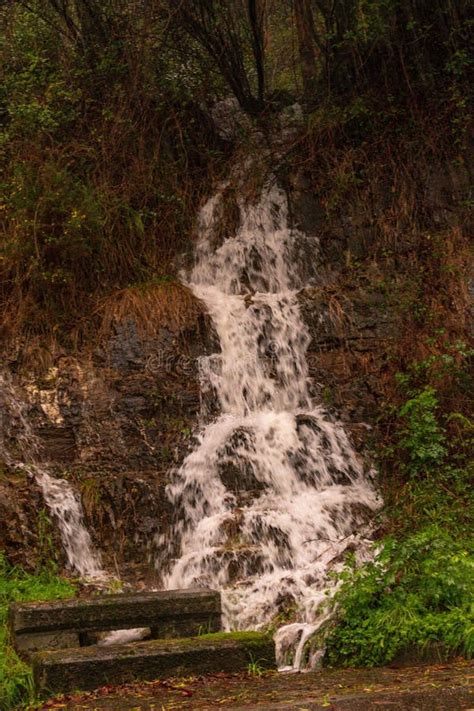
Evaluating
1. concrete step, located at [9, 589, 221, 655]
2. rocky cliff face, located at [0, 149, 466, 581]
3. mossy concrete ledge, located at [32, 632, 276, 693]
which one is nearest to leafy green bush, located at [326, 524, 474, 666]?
mossy concrete ledge, located at [32, 632, 276, 693]

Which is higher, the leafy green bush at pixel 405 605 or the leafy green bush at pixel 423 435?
the leafy green bush at pixel 423 435

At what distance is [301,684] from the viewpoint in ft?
16.7

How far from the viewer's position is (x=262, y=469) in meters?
8.60

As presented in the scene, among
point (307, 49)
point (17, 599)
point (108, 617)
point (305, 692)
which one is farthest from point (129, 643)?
point (307, 49)

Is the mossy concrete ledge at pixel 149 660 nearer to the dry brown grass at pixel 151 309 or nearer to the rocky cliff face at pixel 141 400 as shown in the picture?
the rocky cliff face at pixel 141 400

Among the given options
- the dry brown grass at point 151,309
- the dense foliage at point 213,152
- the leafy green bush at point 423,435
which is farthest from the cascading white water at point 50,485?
the leafy green bush at point 423,435

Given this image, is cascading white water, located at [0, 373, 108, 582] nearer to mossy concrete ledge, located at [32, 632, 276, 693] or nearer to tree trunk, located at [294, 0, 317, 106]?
mossy concrete ledge, located at [32, 632, 276, 693]

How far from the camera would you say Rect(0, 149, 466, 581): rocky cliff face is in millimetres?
8000

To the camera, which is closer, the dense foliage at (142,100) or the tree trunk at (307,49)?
the dense foliage at (142,100)

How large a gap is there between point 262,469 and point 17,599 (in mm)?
2833

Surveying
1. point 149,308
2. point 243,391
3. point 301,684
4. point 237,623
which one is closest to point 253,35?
point 149,308

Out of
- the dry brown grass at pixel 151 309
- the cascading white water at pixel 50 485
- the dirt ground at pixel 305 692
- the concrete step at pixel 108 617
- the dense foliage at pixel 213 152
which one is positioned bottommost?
the dirt ground at pixel 305 692

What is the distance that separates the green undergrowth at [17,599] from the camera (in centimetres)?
513

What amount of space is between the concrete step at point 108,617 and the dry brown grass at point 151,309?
412 cm
